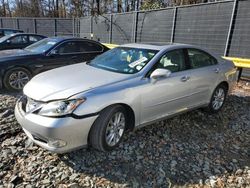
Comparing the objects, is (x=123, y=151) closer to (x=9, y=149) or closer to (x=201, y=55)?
(x=9, y=149)

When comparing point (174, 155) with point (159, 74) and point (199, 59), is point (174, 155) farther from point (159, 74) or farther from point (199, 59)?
point (199, 59)

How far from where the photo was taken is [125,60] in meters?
4.34

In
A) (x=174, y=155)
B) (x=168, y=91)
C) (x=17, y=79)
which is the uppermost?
(x=168, y=91)

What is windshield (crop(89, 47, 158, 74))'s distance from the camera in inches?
160

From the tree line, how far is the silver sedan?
1319 cm

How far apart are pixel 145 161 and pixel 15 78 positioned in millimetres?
4352

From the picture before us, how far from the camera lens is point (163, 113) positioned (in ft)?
13.8

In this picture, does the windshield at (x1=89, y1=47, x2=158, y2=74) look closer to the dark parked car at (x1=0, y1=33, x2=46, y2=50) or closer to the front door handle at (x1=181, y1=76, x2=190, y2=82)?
the front door handle at (x1=181, y1=76, x2=190, y2=82)

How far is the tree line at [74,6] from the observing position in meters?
18.0

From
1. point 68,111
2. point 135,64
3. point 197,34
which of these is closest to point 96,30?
point 197,34

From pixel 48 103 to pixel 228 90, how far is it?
398cm

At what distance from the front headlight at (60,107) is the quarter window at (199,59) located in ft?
8.01

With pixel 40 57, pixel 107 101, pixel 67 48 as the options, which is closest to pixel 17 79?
pixel 40 57

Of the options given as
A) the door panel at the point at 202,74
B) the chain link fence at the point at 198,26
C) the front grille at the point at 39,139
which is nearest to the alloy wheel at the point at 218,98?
the door panel at the point at 202,74
